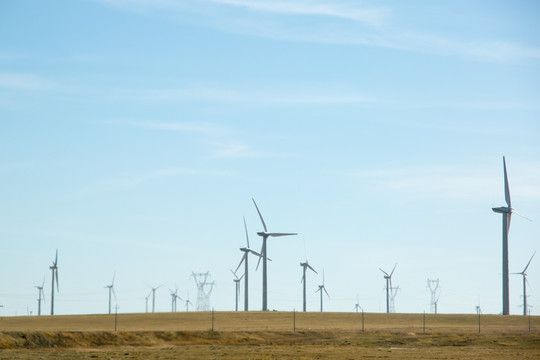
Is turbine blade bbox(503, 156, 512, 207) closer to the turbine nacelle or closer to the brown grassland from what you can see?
the turbine nacelle

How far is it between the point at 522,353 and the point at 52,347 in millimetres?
37760

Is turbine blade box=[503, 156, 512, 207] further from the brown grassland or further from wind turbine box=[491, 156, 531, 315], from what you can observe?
the brown grassland

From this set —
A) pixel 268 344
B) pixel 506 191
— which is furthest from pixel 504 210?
pixel 268 344

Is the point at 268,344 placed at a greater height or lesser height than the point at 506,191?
lesser

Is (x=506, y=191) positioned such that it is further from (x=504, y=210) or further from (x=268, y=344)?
(x=268, y=344)

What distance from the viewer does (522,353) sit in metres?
65.1

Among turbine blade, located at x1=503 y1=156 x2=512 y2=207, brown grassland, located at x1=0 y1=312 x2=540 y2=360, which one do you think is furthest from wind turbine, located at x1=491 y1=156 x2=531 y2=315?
brown grassland, located at x1=0 y1=312 x2=540 y2=360

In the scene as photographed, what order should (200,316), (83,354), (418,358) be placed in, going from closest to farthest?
(418,358), (83,354), (200,316)

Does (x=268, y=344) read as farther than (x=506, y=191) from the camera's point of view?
No

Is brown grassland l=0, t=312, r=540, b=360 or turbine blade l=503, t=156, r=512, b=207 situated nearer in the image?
brown grassland l=0, t=312, r=540, b=360

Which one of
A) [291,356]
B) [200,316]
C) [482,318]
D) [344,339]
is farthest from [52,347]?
[482,318]

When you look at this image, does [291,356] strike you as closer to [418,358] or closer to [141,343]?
[418,358]

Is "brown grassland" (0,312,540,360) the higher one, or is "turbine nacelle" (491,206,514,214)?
"turbine nacelle" (491,206,514,214)

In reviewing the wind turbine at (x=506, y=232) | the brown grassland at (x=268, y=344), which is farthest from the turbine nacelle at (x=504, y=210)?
the brown grassland at (x=268, y=344)
